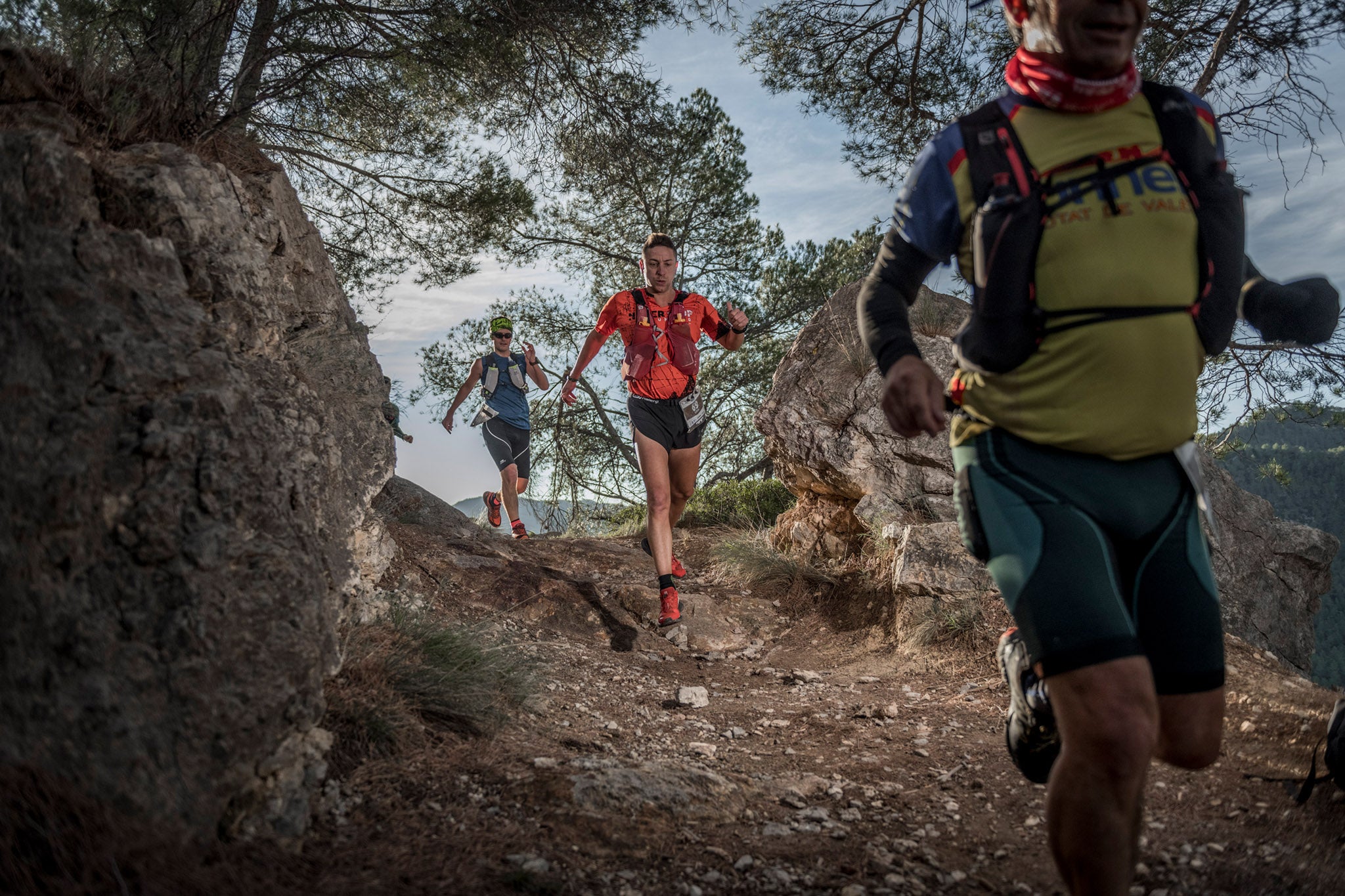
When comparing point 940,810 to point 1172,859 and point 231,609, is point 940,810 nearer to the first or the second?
point 1172,859

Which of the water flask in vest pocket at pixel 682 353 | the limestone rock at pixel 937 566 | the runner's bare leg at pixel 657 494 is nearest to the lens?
the limestone rock at pixel 937 566

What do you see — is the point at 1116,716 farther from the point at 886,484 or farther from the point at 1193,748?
the point at 886,484

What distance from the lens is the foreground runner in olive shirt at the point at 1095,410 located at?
1660mm

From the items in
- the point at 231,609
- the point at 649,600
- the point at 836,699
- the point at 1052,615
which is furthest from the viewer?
the point at 649,600

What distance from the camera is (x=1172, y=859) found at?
245 centimetres

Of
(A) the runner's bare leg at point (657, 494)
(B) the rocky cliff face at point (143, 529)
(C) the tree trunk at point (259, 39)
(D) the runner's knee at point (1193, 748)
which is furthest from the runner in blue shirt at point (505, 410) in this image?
(D) the runner's knee at point (1193, 748)

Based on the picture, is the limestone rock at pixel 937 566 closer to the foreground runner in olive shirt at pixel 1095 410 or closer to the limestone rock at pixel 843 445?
the limestone rock at pixel 843 445

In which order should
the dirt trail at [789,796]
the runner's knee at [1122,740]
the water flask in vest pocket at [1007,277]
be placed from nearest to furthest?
the runner's knee at [1122,740], the water flask in vest pocket at [1007,277], the dirt trail at [789,796]

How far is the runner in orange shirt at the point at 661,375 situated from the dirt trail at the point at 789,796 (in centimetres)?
99

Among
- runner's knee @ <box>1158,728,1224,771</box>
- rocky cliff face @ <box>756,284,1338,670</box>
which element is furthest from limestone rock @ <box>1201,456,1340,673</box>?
runner's knee @ <box>1158,728,1224,771</box>

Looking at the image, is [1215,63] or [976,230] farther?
[1215,63]

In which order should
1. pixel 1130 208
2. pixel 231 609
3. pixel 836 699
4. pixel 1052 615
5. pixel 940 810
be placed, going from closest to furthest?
pixel 1052 615, pixel 1130 208, pixel 231 609, pixel 940 810, pixel 836 699

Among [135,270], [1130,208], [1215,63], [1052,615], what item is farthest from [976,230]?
[1215,63]

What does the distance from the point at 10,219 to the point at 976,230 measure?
7.83ft
